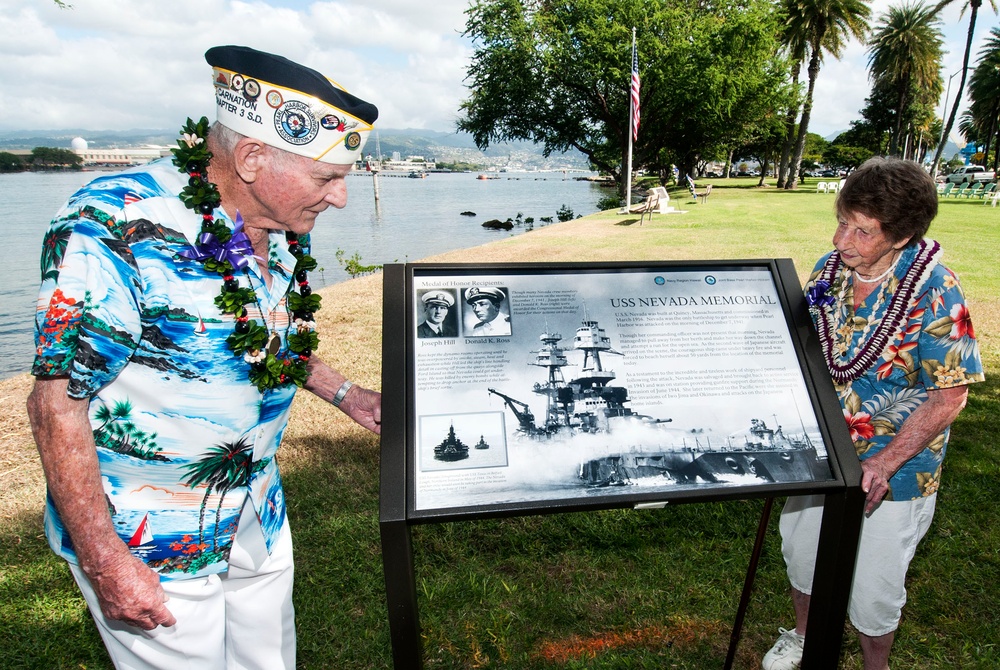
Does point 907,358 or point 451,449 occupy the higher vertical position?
point 907,358

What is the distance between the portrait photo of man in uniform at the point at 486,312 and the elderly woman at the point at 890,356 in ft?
3.66

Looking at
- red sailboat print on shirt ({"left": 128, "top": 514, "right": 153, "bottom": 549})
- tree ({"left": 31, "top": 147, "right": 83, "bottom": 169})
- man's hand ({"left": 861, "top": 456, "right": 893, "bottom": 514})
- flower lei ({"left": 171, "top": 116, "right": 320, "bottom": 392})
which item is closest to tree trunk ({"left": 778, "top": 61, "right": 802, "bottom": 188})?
man's hand ({"left": 861, "top": 456, "right": 893, "bottom": 514})

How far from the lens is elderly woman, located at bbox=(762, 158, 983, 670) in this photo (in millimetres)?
2094

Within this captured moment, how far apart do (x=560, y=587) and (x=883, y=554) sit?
1.59 meters

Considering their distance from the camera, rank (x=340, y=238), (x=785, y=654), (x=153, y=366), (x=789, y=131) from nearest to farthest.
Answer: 1. (x=153, y=366)
2. (x=785, y=654)
3. (x=340, y=238)
4. (x=789, y=131)

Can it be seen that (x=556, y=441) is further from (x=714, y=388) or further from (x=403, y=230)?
(x=403, y=230)

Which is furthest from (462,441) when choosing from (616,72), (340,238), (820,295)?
(616,72)

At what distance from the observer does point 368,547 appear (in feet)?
12.0

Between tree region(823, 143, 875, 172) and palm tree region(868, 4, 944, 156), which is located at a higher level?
palm tree region(868, 4, 944, 156)

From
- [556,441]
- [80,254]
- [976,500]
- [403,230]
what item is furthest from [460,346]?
[403,230]

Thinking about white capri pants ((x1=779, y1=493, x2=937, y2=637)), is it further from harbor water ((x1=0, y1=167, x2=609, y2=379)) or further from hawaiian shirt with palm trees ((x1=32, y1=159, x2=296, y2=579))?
harbor water ((x1=0, y1=167, x2=609, y2=379))

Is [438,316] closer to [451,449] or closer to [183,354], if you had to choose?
[451,449]

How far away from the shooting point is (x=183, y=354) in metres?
1.61

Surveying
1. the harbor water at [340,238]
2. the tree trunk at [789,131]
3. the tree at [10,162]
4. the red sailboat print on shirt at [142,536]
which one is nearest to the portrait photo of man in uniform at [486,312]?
the red sailboat print on shirt at [142,536]
